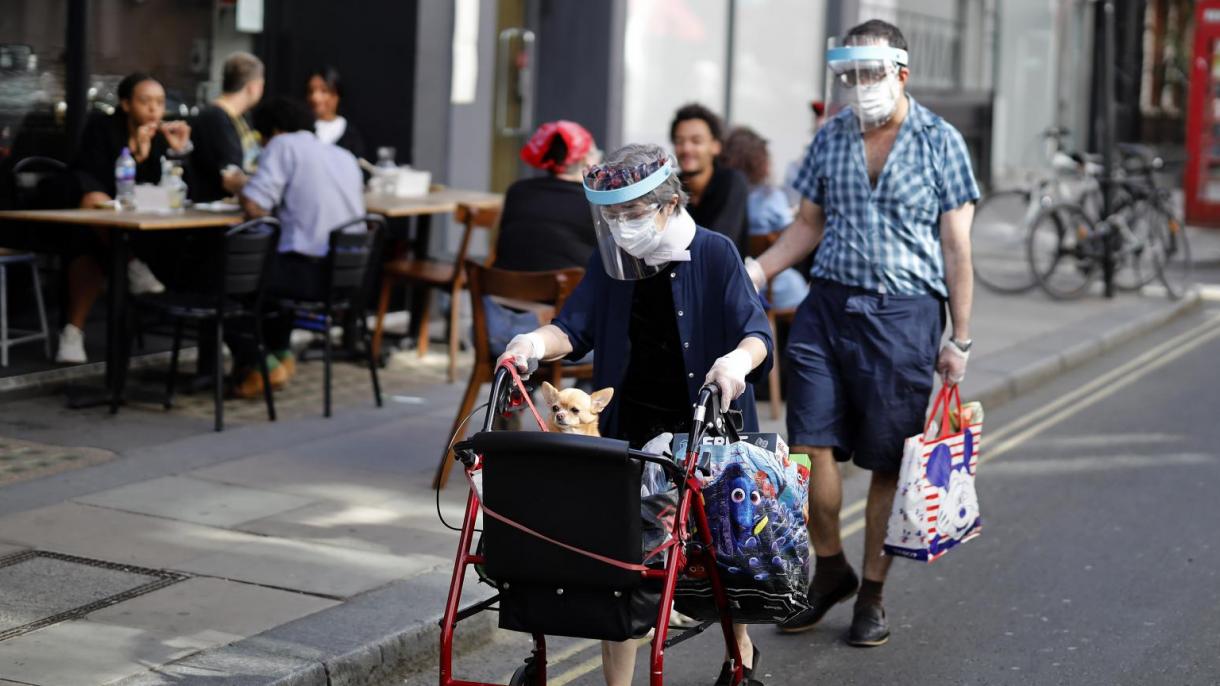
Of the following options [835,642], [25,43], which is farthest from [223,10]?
[835,642]

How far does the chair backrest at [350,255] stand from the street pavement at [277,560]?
2.22 feet

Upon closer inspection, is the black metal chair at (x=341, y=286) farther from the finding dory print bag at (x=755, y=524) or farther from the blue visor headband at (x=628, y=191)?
the finding dory print bag at (x=755, y=524)

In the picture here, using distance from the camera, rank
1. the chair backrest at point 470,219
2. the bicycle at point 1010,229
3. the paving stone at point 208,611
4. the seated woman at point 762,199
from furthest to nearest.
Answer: the bicycle at point 1010,229 → the chair backrest at point 470,219 → the seated woman at point 762,199 → the paving stone at point 208,611

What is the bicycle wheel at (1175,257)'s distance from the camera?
51.7ft

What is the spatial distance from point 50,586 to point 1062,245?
11.3 metres

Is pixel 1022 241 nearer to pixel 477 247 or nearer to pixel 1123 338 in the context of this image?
pixel 1123 338

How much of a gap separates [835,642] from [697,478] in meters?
1.96

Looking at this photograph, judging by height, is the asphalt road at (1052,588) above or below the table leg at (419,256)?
below

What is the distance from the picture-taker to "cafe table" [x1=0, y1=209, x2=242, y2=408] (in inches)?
324

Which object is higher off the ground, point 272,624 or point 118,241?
point 118,241

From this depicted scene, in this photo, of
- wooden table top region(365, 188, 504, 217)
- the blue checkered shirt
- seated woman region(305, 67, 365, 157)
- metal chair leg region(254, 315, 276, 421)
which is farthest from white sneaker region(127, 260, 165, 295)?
the blue checkered shirt

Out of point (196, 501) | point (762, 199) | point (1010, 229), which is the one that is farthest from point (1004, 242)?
point (196, 501)

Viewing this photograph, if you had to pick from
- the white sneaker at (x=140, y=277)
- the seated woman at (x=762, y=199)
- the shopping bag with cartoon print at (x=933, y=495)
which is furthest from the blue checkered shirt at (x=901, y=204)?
the white sneaker at (x=140, y=277)

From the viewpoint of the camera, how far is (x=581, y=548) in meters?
3.75
